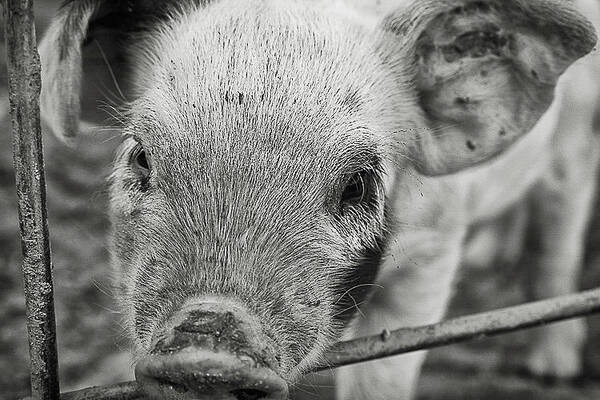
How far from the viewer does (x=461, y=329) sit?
1880 millimetres

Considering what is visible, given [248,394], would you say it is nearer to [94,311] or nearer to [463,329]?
[463,329]

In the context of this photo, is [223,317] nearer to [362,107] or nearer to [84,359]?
[362,107]

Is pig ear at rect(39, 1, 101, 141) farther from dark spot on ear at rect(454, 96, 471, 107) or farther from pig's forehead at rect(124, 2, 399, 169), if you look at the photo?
dark spot on ear at rect(454, 96, 471, 107)

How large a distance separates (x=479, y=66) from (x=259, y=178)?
0.74 m

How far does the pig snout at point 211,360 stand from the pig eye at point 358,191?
0.47 m

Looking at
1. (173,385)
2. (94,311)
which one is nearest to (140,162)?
(173,385)

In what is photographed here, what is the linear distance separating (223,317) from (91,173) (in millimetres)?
3119

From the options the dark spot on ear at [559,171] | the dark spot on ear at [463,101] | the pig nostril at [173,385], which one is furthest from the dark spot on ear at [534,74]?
the dark spot on ear at [559,171]

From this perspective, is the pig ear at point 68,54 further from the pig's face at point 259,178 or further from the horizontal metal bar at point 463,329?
the horizontal metal bar at point 463,329

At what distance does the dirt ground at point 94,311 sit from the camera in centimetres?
325

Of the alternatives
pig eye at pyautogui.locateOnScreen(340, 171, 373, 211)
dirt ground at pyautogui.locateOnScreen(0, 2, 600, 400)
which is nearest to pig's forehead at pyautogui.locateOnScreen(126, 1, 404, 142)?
pig eye at pyautogui.locateOnScreen(340, 171, 373, 211)

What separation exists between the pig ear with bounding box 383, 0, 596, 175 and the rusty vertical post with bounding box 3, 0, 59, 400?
0.93 meters

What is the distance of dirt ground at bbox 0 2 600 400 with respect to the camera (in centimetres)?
325

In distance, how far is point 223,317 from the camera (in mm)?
1477
